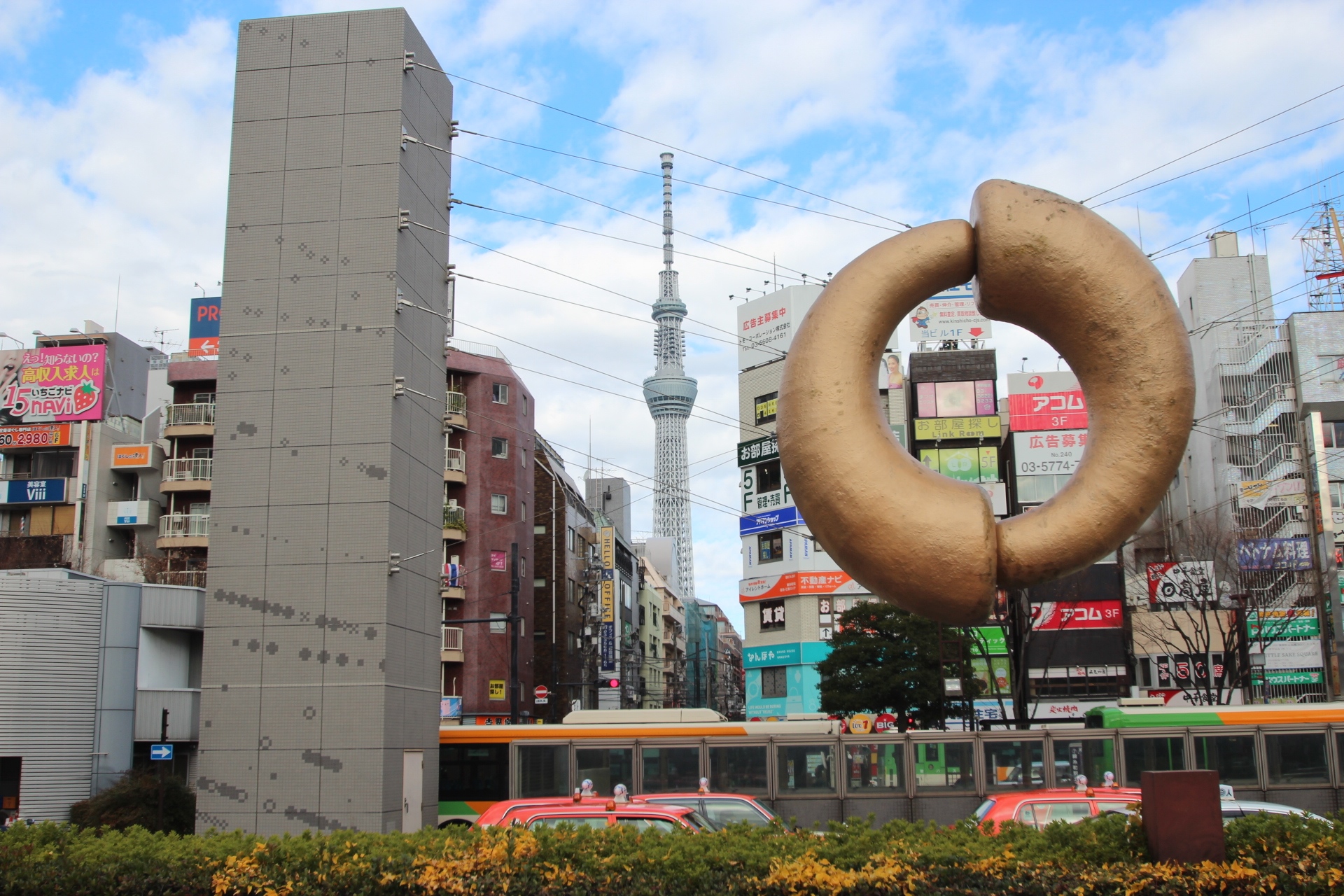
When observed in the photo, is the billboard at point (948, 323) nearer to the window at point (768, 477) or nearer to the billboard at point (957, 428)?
the billboard at point (957, 428)

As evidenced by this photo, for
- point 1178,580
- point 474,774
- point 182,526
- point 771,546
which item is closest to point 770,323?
point 771,546

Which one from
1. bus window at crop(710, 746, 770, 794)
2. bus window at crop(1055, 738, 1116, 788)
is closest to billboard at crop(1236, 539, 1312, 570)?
bus window at crop(1055, 738, 1116, 788)

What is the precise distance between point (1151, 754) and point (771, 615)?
131 ft

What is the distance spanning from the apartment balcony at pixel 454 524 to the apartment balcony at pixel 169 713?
17.0 meters

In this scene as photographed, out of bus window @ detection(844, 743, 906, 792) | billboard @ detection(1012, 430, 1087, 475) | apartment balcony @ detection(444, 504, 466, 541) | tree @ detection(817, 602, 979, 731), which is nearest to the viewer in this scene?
bus window @ detection(844, 743, 906, 792)

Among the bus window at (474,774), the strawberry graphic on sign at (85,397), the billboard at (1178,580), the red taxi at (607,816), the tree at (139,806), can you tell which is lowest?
the tree at (139,806)

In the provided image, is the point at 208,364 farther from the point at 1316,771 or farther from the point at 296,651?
the point at 1316,771

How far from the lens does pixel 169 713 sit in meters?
26.9

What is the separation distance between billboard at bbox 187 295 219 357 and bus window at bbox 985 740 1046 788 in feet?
115

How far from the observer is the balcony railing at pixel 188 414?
4300cm

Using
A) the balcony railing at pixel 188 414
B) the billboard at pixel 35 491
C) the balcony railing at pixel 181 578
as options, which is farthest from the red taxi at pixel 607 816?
the billboard at pixel 35 491

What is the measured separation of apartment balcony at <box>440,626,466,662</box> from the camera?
42.5 metres

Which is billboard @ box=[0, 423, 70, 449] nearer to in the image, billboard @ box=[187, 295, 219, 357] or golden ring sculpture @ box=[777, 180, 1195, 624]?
billboard @ box=[187, 295, 219, 357]

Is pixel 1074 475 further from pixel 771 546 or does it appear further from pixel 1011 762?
pixel 771 546
